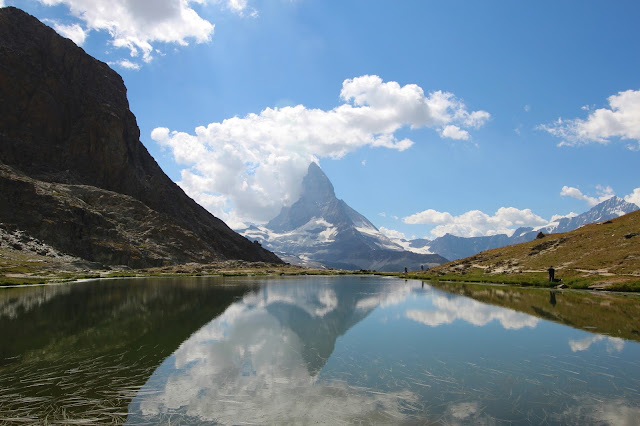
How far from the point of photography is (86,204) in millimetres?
163625

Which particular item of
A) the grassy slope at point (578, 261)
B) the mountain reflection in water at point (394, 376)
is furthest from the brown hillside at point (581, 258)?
the mountain reflection in water at point (394, 376)

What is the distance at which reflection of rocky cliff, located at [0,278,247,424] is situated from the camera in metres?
13.6

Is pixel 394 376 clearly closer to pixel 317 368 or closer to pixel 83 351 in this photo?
pixel 317 368

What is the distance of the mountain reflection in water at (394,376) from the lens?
13.3m

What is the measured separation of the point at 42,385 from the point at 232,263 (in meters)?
153

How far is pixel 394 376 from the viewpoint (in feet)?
56.8

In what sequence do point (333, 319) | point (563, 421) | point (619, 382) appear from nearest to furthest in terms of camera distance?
→ point (563, 421) → point (619, 382) → point (333, 319)

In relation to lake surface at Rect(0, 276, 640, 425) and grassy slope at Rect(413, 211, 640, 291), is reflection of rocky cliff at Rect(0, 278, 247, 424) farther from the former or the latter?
grassy slope at Rect(413, 211, 640, 291)

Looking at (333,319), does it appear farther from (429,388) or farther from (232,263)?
(232,263)

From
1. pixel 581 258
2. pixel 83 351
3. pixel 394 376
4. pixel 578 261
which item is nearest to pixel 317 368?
pixel 394 376

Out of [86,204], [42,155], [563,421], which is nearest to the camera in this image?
[563,421]

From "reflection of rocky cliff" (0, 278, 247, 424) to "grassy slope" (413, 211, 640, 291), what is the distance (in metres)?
54.2

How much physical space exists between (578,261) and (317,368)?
69.9 metres

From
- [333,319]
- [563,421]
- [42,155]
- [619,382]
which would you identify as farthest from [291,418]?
[42,155]
